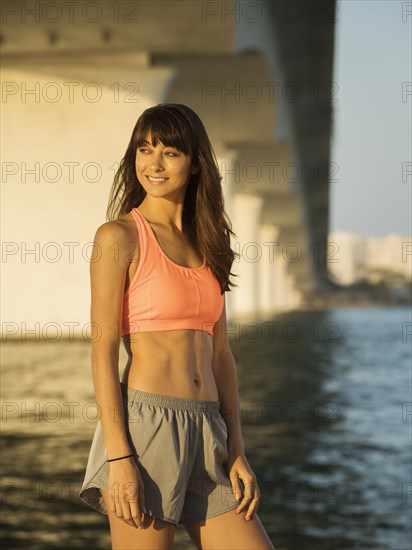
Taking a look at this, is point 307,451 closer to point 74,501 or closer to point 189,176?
point 74,501

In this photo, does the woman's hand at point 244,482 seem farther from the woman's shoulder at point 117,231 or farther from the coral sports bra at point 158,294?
the woman's shoulder at point 117,231

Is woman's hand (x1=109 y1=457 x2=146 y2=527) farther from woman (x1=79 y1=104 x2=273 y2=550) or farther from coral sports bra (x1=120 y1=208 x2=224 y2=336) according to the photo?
coral sports bra (x1=120 y1=208 x2=224 y2=336)

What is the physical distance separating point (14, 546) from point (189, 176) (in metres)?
4.69

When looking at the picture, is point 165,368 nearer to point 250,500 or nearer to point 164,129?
point 250,500

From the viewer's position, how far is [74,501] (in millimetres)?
8867

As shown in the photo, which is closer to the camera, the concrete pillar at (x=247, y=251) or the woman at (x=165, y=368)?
the woman at (x=165, y=368)

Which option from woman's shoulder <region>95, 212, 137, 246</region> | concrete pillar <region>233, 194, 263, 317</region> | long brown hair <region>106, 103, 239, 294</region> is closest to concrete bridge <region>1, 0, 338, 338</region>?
long brown hair <region>106, 103, 239, 294</region>

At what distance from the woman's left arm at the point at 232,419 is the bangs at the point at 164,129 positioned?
623 millimetres

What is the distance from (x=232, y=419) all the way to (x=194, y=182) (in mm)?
862

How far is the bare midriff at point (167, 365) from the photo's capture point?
3164 mm

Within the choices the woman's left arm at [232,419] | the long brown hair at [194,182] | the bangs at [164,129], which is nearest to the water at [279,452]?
the woman's left arm at [232,419]

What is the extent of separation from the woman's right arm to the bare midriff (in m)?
0.07

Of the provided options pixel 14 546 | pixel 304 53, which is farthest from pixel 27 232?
pixel 14 546

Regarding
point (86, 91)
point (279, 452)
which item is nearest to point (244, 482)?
point (279, 452)
